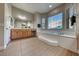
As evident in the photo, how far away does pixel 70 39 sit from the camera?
2533 mm

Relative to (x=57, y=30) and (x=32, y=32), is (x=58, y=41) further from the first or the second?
(x=32, y=32)

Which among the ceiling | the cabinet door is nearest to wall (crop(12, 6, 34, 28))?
the ceiling

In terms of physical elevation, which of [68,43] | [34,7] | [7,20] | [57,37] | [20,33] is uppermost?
[34,7]

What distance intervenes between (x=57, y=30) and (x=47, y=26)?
0.33m

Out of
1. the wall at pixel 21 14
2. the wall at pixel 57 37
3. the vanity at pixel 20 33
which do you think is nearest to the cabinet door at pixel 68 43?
the wall at pixel 57 37

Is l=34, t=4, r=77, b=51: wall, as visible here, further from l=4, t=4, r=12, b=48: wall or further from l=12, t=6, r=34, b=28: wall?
l=4, t=4, r=12, b=48: wall

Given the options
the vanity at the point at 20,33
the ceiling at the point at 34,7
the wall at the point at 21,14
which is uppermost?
the ceiling at the point at 34,7

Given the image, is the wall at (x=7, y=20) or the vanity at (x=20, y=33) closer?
the wall at (x=7, y=20)

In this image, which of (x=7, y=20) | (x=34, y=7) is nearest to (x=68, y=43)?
(x=34, y=7)

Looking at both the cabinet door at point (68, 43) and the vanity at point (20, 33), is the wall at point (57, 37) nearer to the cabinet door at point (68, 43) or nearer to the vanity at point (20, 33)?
the cabinet door at point (68, 43)

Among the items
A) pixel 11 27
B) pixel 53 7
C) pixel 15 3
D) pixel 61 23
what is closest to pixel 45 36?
pixel 61 23

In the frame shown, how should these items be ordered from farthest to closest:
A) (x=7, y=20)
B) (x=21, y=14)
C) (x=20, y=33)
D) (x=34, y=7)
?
(x=20, y=33) → (x=7, y=20) → (x=21, y=14) → (x=34, y=7)

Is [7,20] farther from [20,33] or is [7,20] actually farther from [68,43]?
[68,43]

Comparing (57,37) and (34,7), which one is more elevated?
(34,7)
